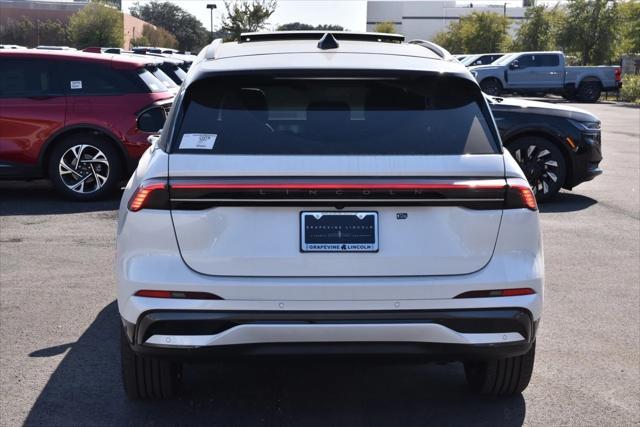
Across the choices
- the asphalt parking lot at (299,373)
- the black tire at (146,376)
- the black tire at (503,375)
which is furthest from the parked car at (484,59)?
the black tire at (146,376)

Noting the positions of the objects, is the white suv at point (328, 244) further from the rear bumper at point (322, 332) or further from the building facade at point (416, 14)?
the building facade at point (416, 14)

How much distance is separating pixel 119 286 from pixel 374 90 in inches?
58.1

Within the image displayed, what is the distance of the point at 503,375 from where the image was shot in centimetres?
467

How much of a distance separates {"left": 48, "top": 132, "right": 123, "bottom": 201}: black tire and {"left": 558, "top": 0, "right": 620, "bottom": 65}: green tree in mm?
49806

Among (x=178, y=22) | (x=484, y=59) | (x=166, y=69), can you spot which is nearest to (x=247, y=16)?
(x=484, y=59)

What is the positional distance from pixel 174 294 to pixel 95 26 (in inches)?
3089

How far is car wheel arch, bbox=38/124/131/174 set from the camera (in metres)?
11.1

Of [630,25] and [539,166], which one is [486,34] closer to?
[630,25]

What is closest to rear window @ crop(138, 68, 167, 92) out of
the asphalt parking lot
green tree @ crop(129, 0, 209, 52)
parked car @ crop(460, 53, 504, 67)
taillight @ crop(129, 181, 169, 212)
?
the asphalt parking lot

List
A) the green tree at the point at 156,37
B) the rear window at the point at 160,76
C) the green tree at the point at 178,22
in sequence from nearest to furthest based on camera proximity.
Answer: the rear window at the point at 160,76, the green tree at the point at 156,37, the green tree at the point at 178,22

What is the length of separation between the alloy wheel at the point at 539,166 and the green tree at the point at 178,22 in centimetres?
11757

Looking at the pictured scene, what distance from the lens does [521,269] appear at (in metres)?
4.05

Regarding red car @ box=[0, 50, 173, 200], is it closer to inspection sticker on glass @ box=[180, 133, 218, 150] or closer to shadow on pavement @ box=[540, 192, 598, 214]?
shadow on pavement @ box=[540, 192, 598, 214]

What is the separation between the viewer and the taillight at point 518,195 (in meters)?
4.03
